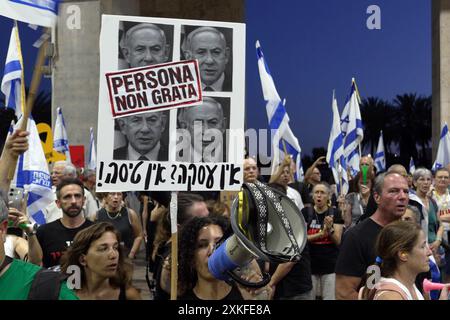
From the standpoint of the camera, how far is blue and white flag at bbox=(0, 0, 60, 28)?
201 inches

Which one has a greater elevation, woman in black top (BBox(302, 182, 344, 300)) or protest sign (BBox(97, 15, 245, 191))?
protest sign (BBox(97, 15, 245, 191))

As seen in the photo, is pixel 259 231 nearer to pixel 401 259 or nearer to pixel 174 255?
pixel 401 259

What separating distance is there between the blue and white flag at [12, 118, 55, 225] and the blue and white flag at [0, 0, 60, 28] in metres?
2.80

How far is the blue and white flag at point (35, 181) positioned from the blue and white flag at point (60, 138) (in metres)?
5.30

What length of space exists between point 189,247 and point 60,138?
9964 mm

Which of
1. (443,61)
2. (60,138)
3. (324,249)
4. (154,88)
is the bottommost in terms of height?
(324,249)

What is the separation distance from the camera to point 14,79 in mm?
8227

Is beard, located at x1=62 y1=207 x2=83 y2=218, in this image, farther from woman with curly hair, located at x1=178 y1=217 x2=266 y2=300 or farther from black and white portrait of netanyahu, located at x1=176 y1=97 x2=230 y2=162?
woman with curly hair, located at x1=178 y1=217 x2=266 y2=300

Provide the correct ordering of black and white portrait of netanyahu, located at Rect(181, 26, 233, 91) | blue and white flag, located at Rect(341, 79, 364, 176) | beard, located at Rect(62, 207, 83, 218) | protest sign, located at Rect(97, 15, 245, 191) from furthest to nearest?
1. blue and white flag, located at Rect(341, 79, 364, 176)
2. beard, located at Rect(62, 207, 83, 218)
3. black and white portrait of netanyahu, located at Rect(181, 26, 233, 91)
4. protest sign, located at Rect(97, 15, 245, 191)

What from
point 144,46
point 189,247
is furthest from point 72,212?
point 189,247

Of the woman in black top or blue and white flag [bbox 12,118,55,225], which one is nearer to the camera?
blue and white flag [bbox 12,118,55,225]

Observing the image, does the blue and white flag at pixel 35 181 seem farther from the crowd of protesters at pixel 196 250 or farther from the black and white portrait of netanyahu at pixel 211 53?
the black and white portrait of netanyahu at pixel 211 53

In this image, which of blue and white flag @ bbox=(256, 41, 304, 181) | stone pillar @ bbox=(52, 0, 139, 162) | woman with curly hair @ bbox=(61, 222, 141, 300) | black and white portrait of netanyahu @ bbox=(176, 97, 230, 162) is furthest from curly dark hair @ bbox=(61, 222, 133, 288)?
stone pillar @ bbox=(52, 0, 139, 162)
